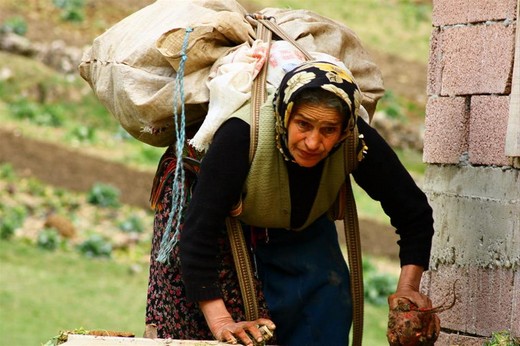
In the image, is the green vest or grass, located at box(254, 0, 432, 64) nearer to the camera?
the green vest

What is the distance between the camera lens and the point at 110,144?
1534 cm

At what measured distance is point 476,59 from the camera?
4.43m

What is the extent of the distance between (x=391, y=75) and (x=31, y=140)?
8479 mm

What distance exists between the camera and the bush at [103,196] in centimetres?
1313

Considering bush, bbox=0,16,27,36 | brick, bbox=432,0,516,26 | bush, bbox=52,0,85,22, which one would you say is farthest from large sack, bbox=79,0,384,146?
bush, bbox=52,0,85,22

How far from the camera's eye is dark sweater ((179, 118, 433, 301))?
354cm

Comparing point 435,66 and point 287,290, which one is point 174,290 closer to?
point 287,290

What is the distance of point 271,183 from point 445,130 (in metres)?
1.20

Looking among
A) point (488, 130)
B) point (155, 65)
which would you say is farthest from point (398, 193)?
point (155, 65)

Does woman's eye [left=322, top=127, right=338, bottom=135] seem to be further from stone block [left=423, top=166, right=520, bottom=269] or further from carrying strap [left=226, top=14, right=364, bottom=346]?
stone block [left=423, top=166, right=520, bottom=269]

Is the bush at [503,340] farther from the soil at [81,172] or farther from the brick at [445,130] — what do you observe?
the soil at [81,172]

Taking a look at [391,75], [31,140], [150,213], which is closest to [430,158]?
[150,213]

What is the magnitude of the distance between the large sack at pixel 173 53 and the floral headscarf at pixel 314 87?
39 cm

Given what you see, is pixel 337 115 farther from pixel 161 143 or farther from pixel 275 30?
pixel 161 143
